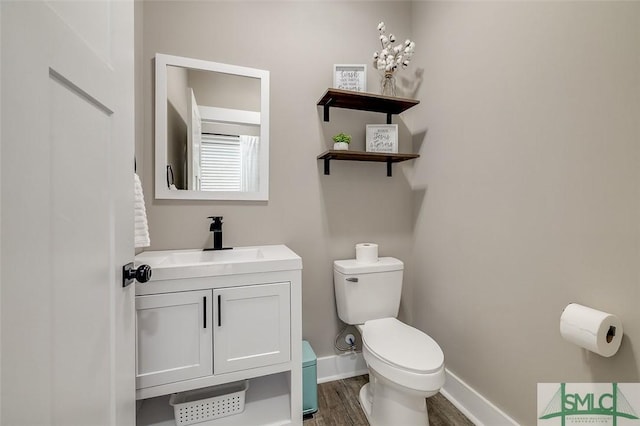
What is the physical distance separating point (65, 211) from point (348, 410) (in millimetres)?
1637

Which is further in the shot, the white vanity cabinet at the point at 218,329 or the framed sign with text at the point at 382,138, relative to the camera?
the framed sign with text at the point at 382,138

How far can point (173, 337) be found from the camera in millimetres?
1154

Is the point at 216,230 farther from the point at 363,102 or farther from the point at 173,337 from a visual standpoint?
the point at 363,102

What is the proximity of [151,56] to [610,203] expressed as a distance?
2184 millimetres

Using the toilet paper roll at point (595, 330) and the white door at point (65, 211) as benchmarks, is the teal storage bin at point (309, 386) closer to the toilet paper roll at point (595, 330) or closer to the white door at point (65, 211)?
the white door at point (65, 211)

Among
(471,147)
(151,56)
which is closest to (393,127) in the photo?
(471,147)

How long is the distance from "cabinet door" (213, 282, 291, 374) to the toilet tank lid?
0.47m

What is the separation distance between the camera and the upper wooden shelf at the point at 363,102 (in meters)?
1.64

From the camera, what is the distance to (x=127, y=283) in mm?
863

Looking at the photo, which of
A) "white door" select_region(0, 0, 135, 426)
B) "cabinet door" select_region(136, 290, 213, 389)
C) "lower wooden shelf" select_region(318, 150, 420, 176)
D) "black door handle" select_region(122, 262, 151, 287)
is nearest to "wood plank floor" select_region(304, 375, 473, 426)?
"cabinet door" select_region(136, 290, 213, 389)

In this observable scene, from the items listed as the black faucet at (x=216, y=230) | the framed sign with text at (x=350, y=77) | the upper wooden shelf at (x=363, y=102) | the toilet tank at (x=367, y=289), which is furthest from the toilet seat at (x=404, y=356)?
the framed sign with text at (x=350, y=77)

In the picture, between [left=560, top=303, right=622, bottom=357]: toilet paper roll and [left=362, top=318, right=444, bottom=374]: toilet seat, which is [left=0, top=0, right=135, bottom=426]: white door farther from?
[left=560, top=303, right=622, bottom=357]: toilet paper roll

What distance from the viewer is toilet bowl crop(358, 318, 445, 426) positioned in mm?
1163

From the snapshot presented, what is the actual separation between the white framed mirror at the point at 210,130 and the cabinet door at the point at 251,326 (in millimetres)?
620
